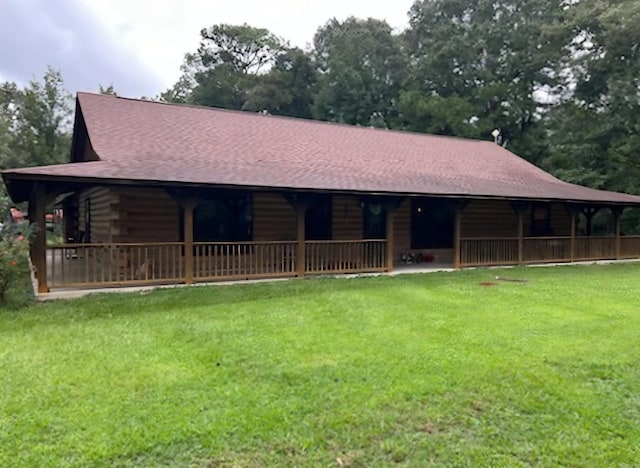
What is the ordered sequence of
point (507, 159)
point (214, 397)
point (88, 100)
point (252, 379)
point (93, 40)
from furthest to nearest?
point (93, 40) < point (507, 159) < point (88, 100) < point (252, 379) < point (214, 397)

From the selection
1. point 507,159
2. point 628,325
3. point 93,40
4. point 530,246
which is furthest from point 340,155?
point 93,40

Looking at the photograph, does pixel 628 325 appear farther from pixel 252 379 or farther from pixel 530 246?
pixel 530 246

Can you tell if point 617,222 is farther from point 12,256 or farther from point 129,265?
point 12,256

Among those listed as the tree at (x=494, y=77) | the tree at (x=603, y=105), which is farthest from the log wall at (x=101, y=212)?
the tree at (x=603, y=105)

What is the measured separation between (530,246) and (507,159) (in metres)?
4.96

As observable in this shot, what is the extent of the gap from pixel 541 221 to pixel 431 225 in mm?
4436

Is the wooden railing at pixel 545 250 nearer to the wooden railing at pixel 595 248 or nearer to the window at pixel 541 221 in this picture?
the wooden railing at pixel 595 248

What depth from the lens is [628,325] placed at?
6164mm

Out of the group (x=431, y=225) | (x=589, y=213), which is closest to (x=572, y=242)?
(x=589, y=213)

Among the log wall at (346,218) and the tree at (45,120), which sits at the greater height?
the tree at (45,120)

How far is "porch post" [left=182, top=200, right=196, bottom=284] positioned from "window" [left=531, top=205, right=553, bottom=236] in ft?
38.3

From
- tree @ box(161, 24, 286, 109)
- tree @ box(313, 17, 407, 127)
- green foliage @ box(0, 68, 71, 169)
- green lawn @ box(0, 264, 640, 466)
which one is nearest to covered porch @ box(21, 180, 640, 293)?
green lawn @ box(0, 264, 640, 466)

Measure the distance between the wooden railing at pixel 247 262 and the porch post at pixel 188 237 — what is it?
24 cm

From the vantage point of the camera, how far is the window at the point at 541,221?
53.2 ft
